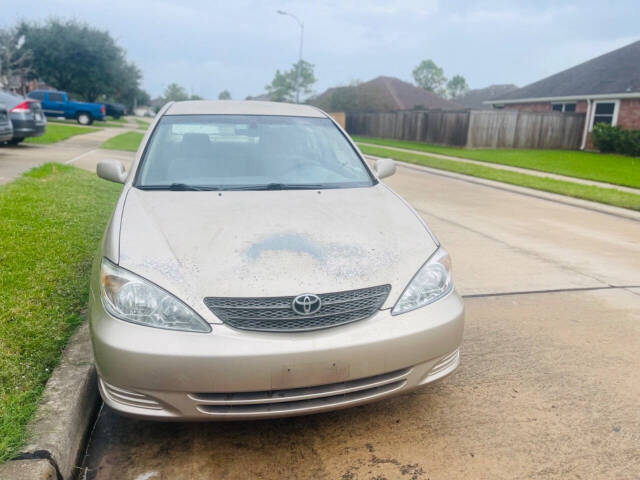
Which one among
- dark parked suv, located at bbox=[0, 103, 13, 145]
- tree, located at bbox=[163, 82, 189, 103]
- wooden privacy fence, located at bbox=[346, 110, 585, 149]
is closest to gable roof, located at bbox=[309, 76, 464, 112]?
wooden privacy fence, located at bbox=[346, 110, 585, 149]

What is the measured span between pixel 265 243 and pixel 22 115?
41.0 feet

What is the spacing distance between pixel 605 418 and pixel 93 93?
136 ft

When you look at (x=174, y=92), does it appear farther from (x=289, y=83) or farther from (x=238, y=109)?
(x=238, y=109)

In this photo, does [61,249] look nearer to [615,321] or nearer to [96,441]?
[96,441]

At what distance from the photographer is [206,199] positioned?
10.1 feet

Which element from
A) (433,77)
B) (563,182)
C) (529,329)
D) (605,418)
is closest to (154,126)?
(529,329)

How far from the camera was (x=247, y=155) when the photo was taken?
12.1 feet

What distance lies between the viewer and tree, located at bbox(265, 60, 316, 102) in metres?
68.3

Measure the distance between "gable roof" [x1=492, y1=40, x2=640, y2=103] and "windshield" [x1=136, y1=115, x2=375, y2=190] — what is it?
26.0 meters

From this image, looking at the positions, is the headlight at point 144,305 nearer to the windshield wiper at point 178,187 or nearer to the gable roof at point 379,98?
the windshield wiper at point 178,187

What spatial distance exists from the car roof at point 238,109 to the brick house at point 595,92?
83.0 feet

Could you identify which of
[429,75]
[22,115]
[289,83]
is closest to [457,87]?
[429,75]

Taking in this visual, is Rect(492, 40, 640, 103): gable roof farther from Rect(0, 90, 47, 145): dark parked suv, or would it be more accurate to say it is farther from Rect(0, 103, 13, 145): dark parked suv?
Rect(0, 103, 13, 145): dark parked suv

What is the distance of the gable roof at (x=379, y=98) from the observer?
46.8 meters
